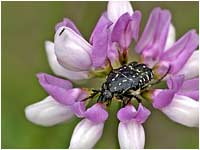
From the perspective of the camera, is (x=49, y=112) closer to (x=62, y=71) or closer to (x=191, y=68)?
(x=62, y=71)

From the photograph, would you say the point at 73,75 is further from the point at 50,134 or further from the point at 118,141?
the point at 50,134

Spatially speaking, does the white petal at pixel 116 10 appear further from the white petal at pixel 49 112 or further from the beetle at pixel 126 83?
the white petal at pixel 49 112

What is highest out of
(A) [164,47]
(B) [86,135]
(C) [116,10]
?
(C) [116,10]

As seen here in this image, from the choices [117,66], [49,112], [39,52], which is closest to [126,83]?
[117,66]

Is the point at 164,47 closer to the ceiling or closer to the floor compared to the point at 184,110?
closer to the ceiling

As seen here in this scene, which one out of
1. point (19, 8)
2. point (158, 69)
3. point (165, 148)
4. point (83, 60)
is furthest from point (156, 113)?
point (83, 60)
